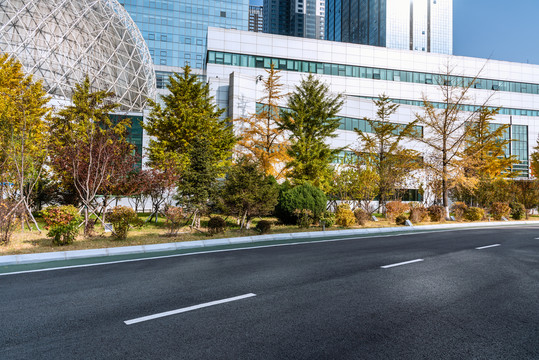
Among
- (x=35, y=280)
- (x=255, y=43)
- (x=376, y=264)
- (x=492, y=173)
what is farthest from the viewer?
(x=255, y=43)

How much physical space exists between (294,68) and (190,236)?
3614 centimetres

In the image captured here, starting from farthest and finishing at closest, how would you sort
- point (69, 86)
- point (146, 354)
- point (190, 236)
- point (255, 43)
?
point (255, 43)
point (69, 86)
point (190, 236)
point (146, 354)

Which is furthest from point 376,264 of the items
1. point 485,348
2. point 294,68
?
point 294,68

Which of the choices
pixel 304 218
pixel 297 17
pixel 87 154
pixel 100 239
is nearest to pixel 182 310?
pixel 100 239

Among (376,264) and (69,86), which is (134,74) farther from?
(376,264)

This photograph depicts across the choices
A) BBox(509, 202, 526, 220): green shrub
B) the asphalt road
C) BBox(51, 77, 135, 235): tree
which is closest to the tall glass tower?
BBox(51, 77, 135, 235): tree

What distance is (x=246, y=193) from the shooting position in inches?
600

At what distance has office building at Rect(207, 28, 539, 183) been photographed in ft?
128

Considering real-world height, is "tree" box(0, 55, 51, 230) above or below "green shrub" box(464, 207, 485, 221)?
above

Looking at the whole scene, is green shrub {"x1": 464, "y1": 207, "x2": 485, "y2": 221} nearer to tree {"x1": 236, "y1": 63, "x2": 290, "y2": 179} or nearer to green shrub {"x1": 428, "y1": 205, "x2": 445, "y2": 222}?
green shrub {"x1": 428, "y1": 205, "x2": 445, "y2": 222}

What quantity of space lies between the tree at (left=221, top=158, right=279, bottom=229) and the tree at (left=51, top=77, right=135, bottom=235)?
5.28 metres

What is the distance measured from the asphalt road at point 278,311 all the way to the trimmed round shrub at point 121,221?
12.7 ft

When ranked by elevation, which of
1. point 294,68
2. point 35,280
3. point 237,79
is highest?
point 294,68

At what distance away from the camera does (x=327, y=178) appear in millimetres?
24297
